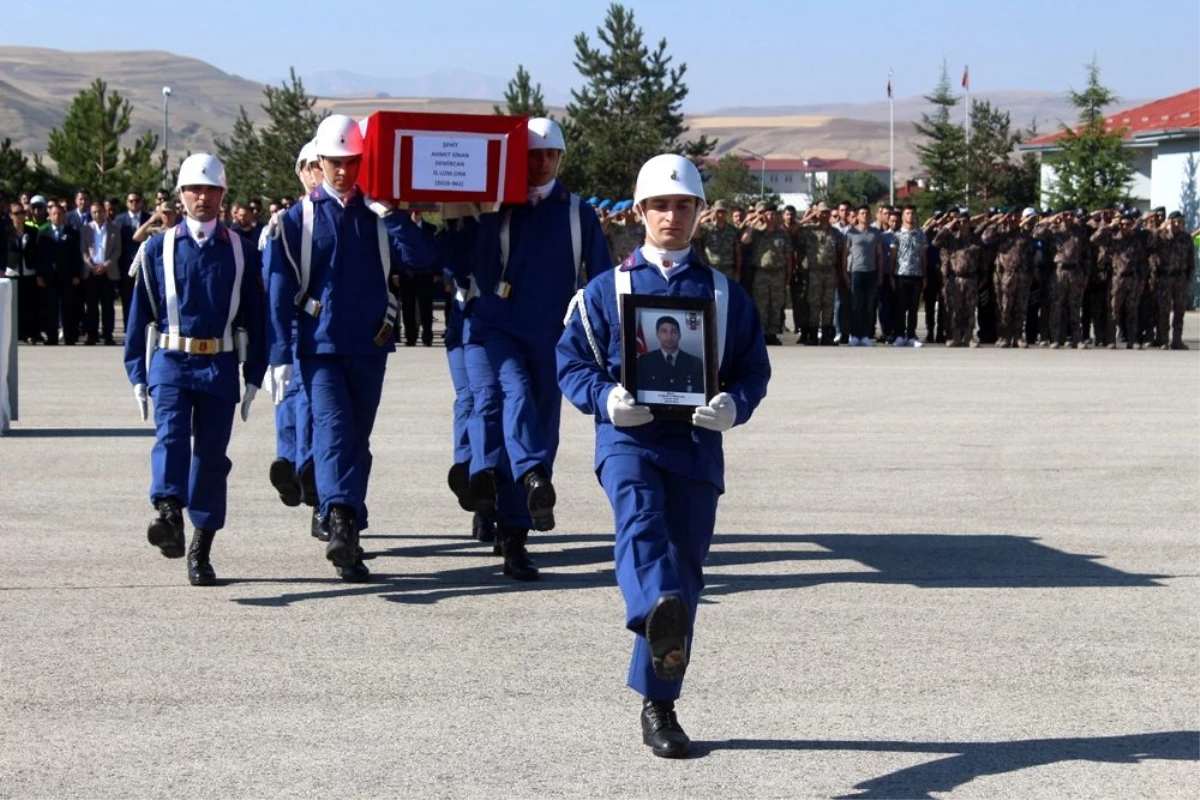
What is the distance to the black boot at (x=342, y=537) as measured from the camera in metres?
9.06

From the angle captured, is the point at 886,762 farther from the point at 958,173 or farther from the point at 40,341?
the point at 958,173

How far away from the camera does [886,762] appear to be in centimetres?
615

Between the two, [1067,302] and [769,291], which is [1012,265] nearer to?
[1067,302]

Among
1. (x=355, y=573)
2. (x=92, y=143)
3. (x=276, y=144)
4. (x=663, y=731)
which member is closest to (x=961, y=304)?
(x=355, y=573)

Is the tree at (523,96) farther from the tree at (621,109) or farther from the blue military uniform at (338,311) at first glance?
the blue military uniform at (338,311)

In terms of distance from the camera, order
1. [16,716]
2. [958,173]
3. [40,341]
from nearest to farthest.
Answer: [16,716], [40,341], [958,173]

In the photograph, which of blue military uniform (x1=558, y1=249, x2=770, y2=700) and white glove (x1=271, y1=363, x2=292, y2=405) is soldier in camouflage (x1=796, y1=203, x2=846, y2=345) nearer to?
white glove (x1=271, y1=363, x2=292, y2=405)

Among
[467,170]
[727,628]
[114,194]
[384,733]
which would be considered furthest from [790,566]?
[114,194]

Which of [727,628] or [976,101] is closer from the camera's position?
[727,628]

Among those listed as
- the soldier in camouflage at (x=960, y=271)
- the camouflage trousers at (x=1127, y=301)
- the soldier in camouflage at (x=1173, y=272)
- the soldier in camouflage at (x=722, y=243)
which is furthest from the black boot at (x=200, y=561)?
the soldier in camouflage at (x=1173, y=272)

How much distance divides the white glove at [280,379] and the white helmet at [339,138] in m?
1.02

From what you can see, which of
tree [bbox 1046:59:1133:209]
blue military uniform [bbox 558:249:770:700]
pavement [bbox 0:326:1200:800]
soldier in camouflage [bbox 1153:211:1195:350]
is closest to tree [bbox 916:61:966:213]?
tree [bbox 1046:59:1133:209]

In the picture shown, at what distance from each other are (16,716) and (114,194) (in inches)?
2016

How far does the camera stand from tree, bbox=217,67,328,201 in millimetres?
70875
